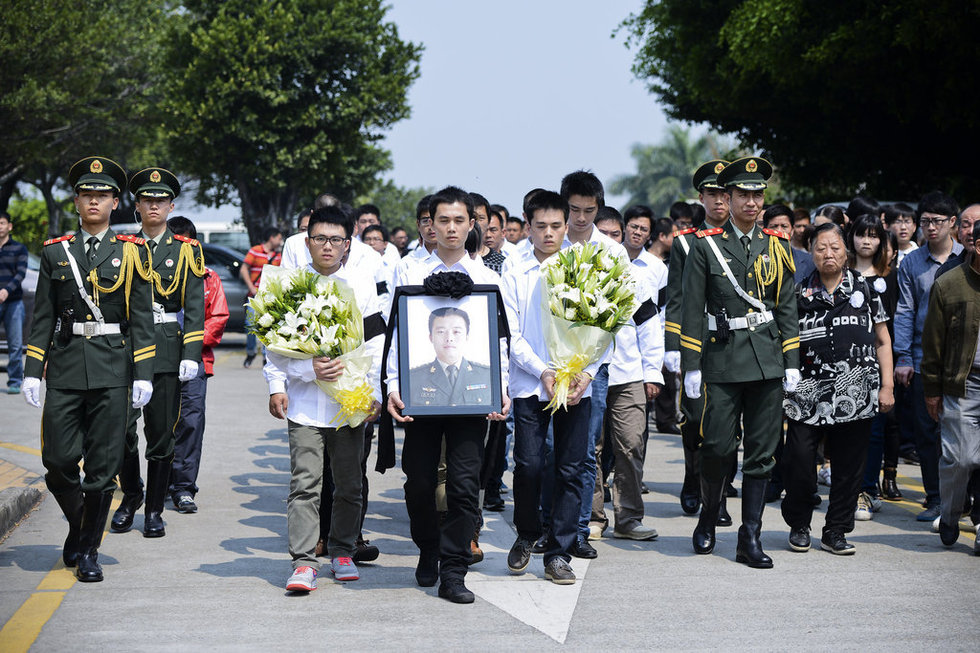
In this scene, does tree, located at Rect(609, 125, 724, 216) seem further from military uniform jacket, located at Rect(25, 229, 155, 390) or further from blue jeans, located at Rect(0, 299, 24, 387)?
military uniform jacket, located at Rect(25, 229, 155, 390)

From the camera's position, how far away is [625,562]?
7.46 metres

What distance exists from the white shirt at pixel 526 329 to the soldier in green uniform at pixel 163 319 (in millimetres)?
2254

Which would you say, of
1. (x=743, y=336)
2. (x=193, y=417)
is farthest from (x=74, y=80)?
(x=743, y=336)

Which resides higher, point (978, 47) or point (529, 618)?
point (978, 47)

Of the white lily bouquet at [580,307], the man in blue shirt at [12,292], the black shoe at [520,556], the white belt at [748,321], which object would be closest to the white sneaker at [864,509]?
the white belt at [748,321]

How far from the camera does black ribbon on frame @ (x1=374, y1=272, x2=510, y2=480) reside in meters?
6.52

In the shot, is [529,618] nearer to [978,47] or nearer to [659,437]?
[659,437]

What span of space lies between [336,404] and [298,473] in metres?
0.42

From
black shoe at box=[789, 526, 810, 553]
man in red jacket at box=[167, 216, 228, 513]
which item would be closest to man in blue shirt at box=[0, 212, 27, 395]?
man in red jacket at box=[167, 216, 228, 513]

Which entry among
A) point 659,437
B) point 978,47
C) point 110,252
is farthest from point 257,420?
point 978,47

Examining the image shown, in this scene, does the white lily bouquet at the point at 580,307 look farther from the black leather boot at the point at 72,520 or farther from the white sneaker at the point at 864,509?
the white sneaker at the point at 864,509

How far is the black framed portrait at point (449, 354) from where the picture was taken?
653 cm

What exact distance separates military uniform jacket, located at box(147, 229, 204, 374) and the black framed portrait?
2.08 metres

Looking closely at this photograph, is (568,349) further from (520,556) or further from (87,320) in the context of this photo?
(87,320)
